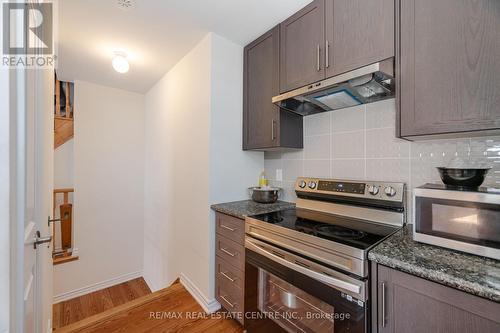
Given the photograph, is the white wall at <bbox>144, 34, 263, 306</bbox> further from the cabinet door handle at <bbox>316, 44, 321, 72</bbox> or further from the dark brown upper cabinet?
the cabinet door handle at <bbox>316, 44, 321, 72</bbox>

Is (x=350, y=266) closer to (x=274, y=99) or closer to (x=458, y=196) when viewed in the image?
(x=458, y=196)

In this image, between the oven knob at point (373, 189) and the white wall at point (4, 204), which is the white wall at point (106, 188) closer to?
the white wall at point (4, 204)

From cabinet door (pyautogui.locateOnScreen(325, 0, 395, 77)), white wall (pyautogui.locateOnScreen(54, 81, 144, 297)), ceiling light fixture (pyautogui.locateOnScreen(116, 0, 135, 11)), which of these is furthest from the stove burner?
white wall (pyautogui.locateOnScreen(54, 81, 144, 297))

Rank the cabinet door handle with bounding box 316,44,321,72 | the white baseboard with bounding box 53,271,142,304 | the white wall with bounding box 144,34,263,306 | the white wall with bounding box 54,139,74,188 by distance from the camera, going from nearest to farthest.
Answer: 1. the cabinet door handle with bounding box 316,44,321,72
2. the white wall with bounding box 144,34,263,306
3. the white baseboard with bounding box 53,271,142,304
4. the white wall with bounding box 54,139,74,188

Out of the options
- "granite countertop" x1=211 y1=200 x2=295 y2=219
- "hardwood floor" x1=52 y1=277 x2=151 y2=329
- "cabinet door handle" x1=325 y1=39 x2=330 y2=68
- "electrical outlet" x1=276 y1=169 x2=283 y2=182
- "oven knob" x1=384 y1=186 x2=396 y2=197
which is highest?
"cabinet door handle" x1=325 y1=39 x2=330 y2=68

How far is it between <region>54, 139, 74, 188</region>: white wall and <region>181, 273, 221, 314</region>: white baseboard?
2.33 metres

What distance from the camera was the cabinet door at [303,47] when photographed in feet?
4.78

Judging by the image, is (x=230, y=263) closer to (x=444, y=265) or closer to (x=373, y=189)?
(x=373, y=189)

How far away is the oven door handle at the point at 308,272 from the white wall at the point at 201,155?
0.59 m

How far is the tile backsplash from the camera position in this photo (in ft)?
3.87

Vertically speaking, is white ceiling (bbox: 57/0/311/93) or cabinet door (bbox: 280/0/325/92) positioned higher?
white ceiling (bbox: 57/0/311/93)

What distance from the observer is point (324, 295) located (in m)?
1.05

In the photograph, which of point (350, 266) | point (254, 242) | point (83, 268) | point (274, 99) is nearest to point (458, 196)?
point (350, 266)

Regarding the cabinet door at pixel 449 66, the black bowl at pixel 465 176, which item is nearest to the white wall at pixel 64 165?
the cabinet door at pixel 449 66
